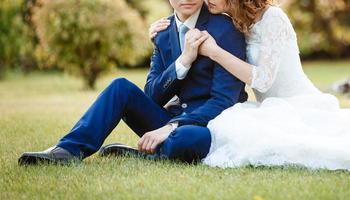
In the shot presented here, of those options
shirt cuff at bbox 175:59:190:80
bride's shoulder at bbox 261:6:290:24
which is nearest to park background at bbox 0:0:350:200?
shirt cuff at bbox 175:59:190:80

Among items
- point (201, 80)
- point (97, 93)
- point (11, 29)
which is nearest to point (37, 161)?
point (201, 80)

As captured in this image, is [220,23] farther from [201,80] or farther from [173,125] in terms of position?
[173,125]

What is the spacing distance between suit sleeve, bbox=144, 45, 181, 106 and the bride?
24cm

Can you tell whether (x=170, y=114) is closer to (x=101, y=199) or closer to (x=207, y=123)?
(x=207, y=123)

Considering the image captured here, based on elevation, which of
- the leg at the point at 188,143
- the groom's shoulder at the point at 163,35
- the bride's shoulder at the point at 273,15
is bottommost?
the leg at the point at 188,143

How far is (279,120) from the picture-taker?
4.31m

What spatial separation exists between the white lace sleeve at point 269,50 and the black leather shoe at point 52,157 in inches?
47.2

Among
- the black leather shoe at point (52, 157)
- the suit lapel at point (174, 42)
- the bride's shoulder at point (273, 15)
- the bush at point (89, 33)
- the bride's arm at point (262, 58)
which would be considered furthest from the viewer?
the bush at point (89, 33)

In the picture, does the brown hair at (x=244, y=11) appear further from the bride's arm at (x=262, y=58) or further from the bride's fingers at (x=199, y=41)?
the bride's fingers at (x=199, y=41)

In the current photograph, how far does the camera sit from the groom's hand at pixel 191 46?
4.44 m

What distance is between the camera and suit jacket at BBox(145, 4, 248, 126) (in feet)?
14.6

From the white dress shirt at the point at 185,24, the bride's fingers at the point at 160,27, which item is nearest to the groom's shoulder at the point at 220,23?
the white dress shirt at the point at 185,24

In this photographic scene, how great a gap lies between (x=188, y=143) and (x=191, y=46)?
606mm

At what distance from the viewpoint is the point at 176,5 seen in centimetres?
455
